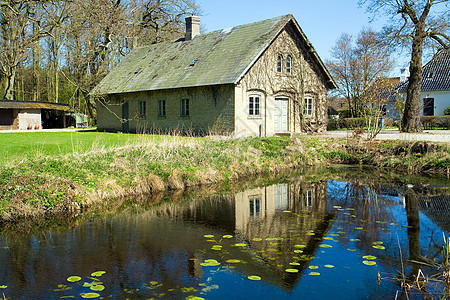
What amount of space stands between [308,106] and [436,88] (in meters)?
15.2

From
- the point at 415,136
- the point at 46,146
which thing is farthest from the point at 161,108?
the point at 415,136

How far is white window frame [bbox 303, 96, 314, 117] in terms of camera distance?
23.9 metres

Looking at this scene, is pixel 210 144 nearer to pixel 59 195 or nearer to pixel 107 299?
pixel 59 195

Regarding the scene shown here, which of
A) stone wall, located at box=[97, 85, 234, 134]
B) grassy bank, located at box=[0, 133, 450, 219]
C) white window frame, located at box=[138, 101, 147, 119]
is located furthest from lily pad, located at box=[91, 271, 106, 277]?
white window frame, located at box=[138, 101, 147, 119]

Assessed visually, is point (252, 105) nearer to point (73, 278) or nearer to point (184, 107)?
point (184, 107)

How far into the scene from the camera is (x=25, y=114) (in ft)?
109

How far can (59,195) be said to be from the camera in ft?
31.4

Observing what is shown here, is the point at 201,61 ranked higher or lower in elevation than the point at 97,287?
higher

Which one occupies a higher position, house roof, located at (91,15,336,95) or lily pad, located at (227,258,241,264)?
house roof, located at (91,15,336,95)

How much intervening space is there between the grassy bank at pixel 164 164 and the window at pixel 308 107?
5300mm

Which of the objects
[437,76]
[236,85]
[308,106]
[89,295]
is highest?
[437,76]

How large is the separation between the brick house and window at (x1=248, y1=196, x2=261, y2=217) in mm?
9563

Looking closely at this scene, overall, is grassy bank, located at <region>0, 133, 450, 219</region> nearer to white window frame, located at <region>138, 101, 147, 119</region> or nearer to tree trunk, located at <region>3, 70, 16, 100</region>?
white window frame, located at <region>138, 101, 147, 119</region>

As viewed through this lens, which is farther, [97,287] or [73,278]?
Result: [73,278]
